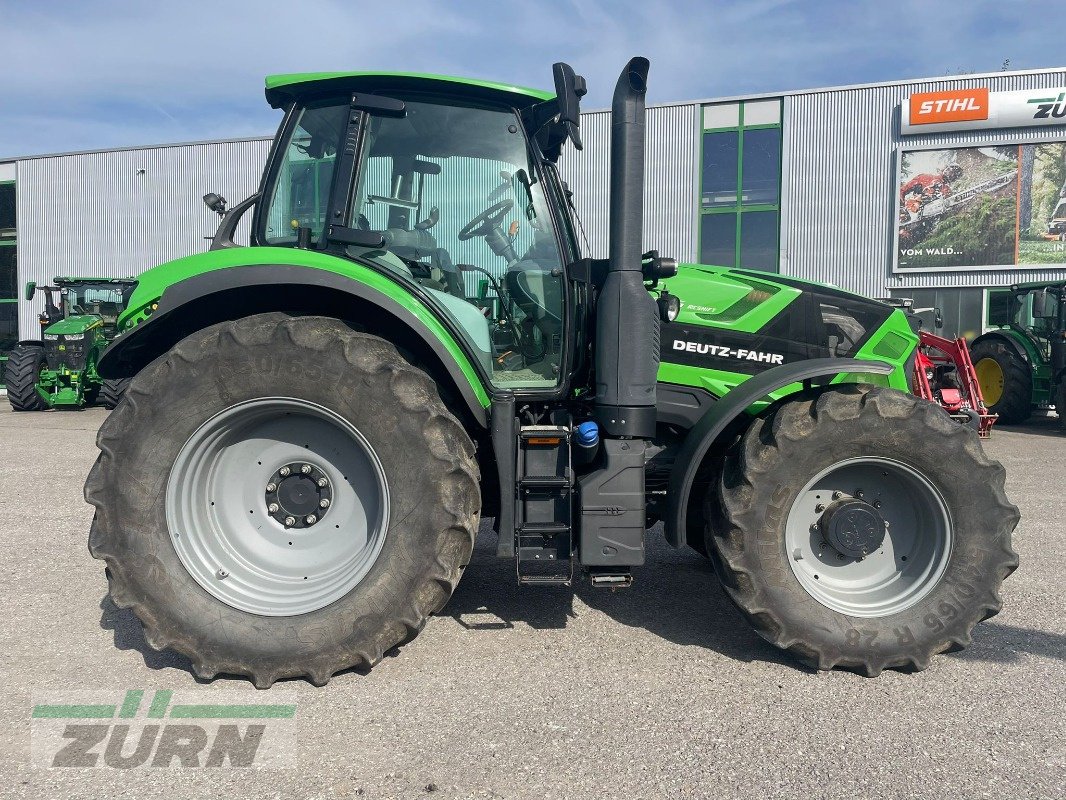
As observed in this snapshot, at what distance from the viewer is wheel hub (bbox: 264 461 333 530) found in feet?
9.96

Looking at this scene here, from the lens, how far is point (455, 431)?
9.14ft

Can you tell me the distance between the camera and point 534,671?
2902 millimetres

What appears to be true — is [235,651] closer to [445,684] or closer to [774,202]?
[445,684]

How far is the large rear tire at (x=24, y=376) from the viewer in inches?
554

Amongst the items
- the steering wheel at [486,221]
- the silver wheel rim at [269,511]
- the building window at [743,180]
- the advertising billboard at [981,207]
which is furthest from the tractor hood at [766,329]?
the advertising billboard at [981,207]

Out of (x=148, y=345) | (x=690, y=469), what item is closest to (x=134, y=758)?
(x=148, y=345)

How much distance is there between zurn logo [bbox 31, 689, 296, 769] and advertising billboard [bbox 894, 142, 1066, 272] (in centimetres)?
1711

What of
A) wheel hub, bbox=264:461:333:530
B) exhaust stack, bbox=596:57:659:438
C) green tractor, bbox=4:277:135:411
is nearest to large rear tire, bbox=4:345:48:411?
green tractor, bbox=4:277:135:411

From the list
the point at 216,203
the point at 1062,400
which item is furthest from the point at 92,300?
the point at 1062,400

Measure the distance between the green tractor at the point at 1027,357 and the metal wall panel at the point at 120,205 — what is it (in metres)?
16.9

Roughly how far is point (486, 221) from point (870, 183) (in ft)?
52.4

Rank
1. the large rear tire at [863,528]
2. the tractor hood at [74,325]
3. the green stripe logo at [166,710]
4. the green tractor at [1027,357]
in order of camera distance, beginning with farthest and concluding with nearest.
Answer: the tractor hood at [74,325]
the green tractor at [1027,357]
the large rear tire at [863,528]
the green stripe logo at [166,710]

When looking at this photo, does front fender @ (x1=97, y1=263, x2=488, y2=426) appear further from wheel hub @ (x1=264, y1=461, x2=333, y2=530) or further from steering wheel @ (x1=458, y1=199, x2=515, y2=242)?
wheel hub @ (x1=264, y1=461, x2=333, y2=530)

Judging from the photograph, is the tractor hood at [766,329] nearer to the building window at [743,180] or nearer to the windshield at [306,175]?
the windshield at [306,175]
